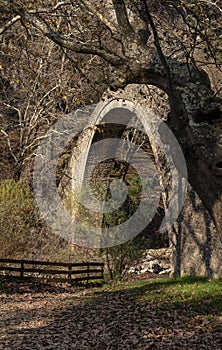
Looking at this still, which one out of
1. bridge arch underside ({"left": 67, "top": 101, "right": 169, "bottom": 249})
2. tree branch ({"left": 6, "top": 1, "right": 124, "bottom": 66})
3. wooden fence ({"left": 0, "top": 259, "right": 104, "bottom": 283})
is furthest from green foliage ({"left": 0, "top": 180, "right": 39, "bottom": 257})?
tree branch ({"left": 6, "top": 1, "right": 124, "bottom": 66})

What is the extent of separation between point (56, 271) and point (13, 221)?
199cm

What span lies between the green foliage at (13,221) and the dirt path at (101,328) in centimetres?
362

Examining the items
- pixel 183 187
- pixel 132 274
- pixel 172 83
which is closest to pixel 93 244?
pixel 132 274

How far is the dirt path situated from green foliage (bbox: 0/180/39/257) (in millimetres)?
3623

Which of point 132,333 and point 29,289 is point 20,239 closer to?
point 29,289

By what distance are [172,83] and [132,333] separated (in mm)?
3975

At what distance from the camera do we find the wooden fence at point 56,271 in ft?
49.3

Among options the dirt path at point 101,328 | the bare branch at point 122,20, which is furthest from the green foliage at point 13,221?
the bare branch at point 122,20

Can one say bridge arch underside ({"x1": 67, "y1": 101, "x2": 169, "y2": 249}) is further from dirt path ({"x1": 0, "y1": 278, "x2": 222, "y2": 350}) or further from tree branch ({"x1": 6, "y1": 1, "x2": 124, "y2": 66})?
tree branch ({"x1": 6, "y1": 1, "x2": 124, "y2": 66})

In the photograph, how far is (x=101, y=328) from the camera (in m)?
8.23

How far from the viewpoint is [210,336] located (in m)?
7.34

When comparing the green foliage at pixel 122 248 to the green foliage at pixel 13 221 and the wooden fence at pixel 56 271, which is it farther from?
the green foliage at pixel 13 221

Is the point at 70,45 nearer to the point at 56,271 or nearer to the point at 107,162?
the point at 56,271

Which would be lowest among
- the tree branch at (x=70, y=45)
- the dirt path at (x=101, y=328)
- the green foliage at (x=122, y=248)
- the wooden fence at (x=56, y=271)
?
the dirt path at (x=101, y=328)
